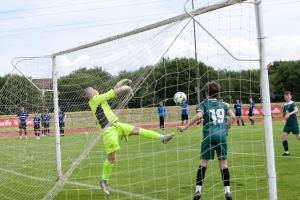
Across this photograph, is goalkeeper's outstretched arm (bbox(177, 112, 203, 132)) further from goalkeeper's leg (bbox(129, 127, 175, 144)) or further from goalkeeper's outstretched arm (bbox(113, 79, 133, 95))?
goalkeeper's outstretched arm (bbox(113, 79, 133, 95))

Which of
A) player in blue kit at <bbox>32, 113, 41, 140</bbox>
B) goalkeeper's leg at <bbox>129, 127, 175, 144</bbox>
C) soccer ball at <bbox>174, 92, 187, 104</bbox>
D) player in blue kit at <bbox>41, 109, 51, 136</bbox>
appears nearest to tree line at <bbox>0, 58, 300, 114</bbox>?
soccer ball at <bbox>174, 92, 187, 104</bbox>

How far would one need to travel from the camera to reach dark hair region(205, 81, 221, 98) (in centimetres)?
701

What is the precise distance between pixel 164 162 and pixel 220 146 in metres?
5.86

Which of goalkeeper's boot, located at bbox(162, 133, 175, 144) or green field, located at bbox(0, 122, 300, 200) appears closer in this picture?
goalkeeper's boot, located at bbox(162, 133, 175, 144)

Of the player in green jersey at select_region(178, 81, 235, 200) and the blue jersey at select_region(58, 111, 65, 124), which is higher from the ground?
the blue jersey at select_region(58, 111, 65, 124)

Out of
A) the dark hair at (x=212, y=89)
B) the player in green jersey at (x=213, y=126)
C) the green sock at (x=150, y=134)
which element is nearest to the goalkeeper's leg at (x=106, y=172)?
the green sock at (x=150, y=134)

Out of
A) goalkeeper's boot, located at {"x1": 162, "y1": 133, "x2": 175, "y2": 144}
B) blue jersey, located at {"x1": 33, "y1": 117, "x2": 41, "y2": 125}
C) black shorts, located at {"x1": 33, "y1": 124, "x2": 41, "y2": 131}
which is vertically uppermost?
blue jersey, located at {"x1": 33, "y1": 117, "x2": 41, "y2": 125}

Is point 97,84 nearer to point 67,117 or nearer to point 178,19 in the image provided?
point 67,117

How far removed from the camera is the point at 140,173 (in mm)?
11109

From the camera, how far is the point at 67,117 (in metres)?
11.8

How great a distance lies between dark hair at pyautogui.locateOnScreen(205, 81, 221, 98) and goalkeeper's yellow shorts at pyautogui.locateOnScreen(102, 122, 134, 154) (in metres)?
1.92

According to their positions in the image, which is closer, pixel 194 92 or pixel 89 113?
pixel 194 92

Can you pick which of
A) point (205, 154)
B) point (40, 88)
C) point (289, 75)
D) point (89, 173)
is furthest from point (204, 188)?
point (289, 75)

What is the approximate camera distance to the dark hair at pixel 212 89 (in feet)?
23.0
